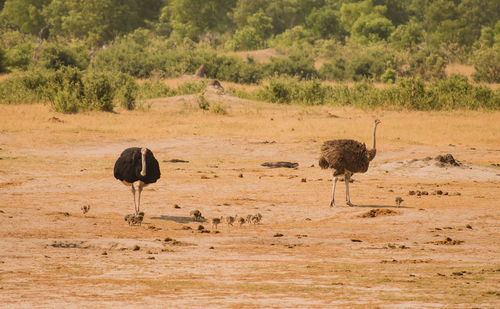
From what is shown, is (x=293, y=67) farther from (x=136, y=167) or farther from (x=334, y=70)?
(x=136, y=167)

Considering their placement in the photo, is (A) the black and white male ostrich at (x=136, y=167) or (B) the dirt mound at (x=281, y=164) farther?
(B) the dirt mound at (x=281, y=164)

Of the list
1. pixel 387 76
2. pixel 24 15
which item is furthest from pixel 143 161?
pixel 24 15

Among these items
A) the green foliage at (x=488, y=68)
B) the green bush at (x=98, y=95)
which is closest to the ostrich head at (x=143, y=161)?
the green bush at (x=98, y=95)

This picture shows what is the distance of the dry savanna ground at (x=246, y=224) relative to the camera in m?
7.48

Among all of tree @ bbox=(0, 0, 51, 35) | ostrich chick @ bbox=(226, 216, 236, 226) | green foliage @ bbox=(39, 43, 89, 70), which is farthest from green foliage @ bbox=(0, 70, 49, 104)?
tree @ bbox=(0, 0, 51, 35)

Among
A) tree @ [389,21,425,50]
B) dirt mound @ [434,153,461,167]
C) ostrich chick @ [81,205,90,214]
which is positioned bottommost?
ostrich chick @ [81,205,90,214]

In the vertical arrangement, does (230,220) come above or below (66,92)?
below

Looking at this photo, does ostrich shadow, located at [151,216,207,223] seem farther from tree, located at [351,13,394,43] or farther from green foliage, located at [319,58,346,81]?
tree, located at [351,13,394,43]

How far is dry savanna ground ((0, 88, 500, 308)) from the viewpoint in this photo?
7479 millimetres

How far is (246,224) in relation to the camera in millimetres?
12633

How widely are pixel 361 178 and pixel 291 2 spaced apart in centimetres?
6421

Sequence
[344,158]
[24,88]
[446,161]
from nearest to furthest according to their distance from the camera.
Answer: [344,158] < [446,161] < [24,88]

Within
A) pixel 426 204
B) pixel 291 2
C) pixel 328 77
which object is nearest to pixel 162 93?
pixel 328 77

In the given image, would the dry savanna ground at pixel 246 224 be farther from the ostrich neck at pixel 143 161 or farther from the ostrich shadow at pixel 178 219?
the ostrich neck at pixel 143 161
